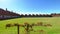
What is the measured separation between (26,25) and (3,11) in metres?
19.3

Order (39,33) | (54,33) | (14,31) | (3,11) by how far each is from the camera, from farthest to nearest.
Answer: (3,11) < (54,33) < (14,31) < (39,33)

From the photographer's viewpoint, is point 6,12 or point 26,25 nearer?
point 26,25

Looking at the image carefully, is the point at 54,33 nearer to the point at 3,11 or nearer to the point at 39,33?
the point at 39,33

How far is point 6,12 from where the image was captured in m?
21.8

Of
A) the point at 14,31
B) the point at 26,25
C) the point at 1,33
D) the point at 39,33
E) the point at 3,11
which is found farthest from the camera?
the point at 3,11

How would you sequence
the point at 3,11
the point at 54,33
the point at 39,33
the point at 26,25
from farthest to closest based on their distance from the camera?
the point at 3,11 < the point at 54,33 < the point at 39,33 < the point at 26,25

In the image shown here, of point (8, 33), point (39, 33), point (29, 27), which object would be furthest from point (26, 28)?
point (8, 33)

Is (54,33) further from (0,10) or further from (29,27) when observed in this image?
(0,10)

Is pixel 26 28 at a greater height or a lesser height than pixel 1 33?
greater

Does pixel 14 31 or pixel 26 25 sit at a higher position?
pixel 26 25

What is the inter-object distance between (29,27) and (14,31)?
1376mm

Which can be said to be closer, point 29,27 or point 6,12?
point 29,27

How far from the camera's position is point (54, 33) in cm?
439

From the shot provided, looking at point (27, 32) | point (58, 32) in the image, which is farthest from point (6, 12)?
point (27, 32)
